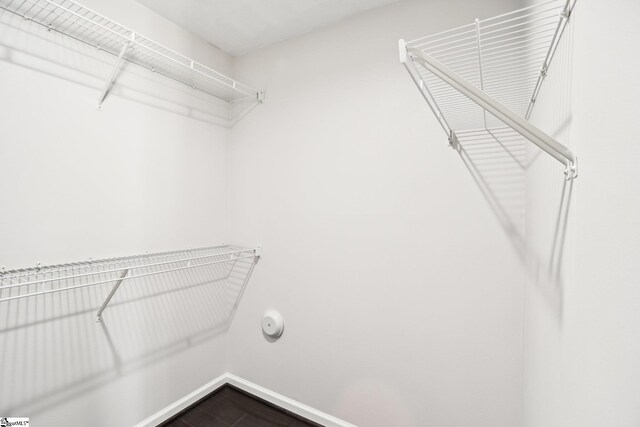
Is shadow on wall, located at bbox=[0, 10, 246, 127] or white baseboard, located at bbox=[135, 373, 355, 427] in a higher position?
shadow on wall, located at bbox=[0, 10, 246, 127]

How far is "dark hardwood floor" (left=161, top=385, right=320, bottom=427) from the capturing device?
1792 mm

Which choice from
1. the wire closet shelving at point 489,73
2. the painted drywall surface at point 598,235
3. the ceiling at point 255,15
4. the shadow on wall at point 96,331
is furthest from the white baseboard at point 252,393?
the ceiling at point 255,15

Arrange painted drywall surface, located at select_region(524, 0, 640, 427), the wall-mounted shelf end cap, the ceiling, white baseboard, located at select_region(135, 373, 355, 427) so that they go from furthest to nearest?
white baseboard, located at select_region(135, 373, 355, 427)
the ceiling
the wall-mounted shelf end cap
painted drywall surface, located at select_region(524, 0, 640, 427)

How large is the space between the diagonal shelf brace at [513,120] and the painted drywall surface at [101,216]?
160 cm

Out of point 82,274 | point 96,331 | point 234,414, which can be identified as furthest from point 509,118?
point 234,414

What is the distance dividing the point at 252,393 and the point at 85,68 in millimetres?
2216

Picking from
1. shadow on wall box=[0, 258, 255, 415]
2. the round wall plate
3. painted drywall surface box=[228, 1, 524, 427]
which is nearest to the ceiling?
painted drywall surface box=[228, 1, 524, 427]

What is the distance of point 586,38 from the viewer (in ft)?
1.79

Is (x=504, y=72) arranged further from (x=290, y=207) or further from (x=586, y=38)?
(x=290, y=207)

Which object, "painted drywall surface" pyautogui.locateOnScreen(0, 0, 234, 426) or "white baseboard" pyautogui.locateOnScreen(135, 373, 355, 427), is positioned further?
"white baseboard" pyautogui.locateOnScreen(135, 373, 355, 427)

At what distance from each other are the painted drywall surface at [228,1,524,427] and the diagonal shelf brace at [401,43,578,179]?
2.53 feet

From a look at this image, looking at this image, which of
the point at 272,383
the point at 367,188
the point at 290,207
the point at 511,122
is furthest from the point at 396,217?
the point at 272,383

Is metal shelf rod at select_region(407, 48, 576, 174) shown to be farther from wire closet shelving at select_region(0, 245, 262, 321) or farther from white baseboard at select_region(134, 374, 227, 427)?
white baseboard at select_region(134, 374, 227, 427)

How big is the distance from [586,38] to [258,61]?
6.55 ft
